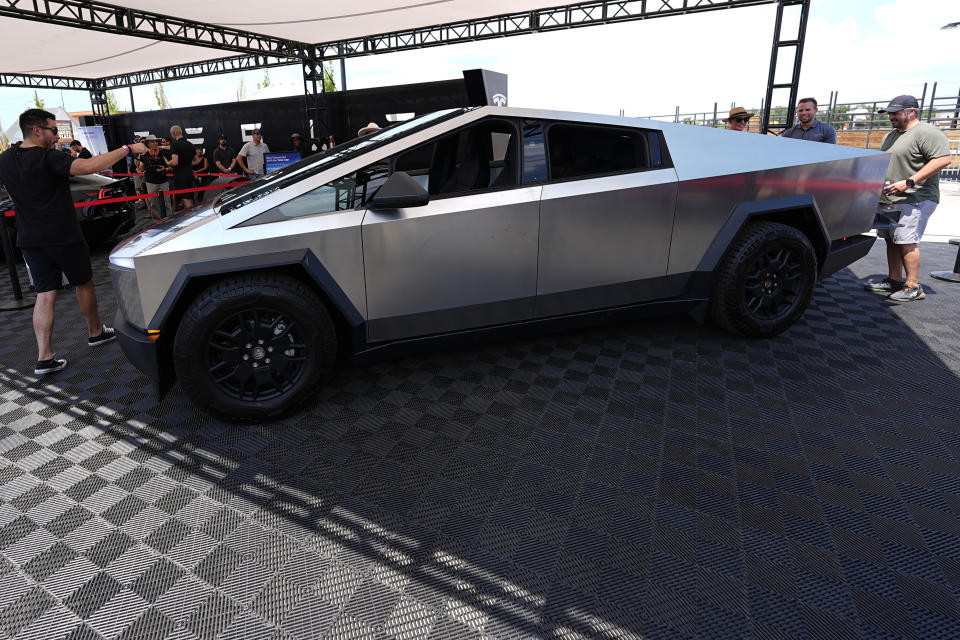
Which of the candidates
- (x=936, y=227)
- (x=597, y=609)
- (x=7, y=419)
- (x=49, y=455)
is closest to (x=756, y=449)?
(x=597, y=609)

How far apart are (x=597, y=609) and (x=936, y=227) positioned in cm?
932

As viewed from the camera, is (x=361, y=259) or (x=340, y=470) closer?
(x=340, y=470)

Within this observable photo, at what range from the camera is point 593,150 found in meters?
3.17

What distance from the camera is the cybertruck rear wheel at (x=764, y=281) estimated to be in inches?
139

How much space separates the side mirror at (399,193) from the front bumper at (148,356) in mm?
1268

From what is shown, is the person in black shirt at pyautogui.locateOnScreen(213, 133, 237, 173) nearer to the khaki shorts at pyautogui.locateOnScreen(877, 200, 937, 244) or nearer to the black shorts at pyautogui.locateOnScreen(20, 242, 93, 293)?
the black shorts at pyautogui.locateOnScreen(20, 242, 93, 293)

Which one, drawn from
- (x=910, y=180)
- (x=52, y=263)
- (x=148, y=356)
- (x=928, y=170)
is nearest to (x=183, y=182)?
(x=52, y=263)

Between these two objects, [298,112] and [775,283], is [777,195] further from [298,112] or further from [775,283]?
[298,112]

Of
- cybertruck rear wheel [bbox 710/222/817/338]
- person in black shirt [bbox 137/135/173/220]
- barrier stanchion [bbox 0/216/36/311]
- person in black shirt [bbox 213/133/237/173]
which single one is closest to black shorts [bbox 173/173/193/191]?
person in black shirt [bbox 137/135/173/220]

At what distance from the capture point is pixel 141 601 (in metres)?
1.78

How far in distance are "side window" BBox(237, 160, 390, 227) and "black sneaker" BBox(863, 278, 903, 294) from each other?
460cm

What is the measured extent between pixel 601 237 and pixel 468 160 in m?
0.88

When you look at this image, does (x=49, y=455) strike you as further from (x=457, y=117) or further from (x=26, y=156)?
(x=457, y=117)

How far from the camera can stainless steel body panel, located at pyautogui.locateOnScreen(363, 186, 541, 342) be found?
9.09ft
